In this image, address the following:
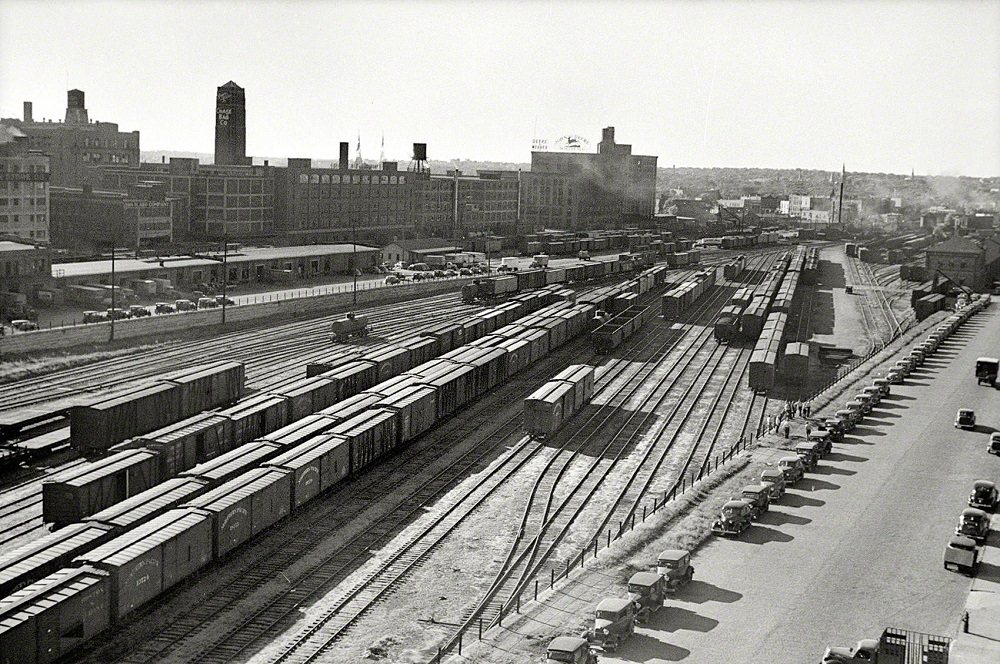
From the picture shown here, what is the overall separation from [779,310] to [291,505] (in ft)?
190

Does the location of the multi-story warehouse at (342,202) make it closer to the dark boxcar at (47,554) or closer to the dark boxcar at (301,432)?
the dark boxcar at (301,432)

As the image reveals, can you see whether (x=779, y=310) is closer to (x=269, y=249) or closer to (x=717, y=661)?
(x=269, y=249)

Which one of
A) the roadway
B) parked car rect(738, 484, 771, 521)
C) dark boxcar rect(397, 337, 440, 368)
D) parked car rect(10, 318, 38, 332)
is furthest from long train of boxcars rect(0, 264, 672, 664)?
parked car rect(10, 318, 38, 332)

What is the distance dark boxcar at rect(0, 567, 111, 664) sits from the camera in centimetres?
2356

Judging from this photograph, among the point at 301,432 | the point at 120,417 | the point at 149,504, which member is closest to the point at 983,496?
the point at 301,432

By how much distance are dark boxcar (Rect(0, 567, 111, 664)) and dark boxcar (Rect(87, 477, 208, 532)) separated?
11.7 ft

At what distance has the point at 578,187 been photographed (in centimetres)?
18275

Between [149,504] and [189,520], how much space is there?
230 cm

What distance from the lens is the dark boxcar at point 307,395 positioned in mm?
46094

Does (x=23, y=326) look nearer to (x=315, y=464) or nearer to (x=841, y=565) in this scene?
(x=315, y=464)

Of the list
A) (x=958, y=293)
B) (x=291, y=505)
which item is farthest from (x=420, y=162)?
(x=291, y=505)

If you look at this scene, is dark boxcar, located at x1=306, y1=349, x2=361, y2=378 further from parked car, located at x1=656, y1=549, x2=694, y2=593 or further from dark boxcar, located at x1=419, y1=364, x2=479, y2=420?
parked car, located at x1=656, y1=549, x2=694, y2=593

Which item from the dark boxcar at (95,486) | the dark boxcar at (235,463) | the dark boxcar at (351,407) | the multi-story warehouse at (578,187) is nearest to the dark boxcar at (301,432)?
the dark boxcar at (351,407)

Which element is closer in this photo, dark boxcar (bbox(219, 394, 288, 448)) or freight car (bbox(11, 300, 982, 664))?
freight car (bbox(11, 300, 982, 664))
